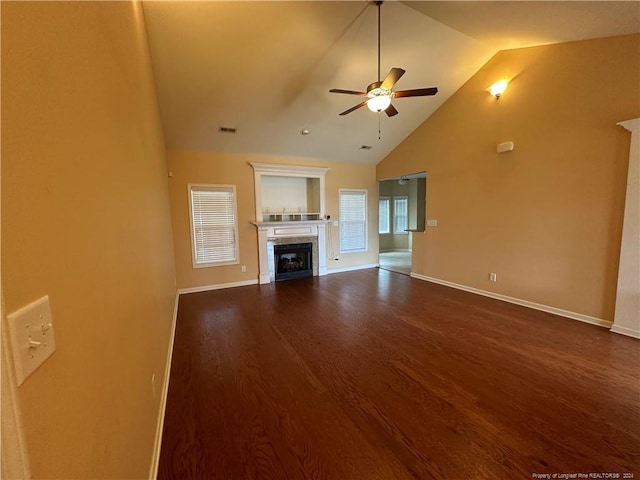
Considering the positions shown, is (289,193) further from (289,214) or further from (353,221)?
(353,221)

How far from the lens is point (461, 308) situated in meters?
3.81

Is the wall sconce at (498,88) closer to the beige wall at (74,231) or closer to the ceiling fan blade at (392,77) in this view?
the ceiling fan blade at (392,77)

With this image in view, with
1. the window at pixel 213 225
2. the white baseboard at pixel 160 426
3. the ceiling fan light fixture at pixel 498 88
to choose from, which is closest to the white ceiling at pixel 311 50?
the ceiling fan light fixture at pixel 498 88

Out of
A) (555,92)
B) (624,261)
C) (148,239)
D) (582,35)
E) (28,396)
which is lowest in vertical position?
(624,261)

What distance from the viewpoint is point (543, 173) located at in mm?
3570

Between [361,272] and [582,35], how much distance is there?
193 inches

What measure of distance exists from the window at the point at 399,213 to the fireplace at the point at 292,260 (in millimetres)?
5026

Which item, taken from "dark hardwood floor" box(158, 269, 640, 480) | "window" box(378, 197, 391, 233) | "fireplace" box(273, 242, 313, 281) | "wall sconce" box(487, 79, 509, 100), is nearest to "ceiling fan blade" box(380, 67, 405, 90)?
"wall sconce" box(487, 79, 509, 100)

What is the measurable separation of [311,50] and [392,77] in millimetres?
1277

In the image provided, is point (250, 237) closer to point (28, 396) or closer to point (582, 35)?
point (28, 396)

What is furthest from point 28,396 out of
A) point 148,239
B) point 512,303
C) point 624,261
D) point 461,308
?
point 512,303

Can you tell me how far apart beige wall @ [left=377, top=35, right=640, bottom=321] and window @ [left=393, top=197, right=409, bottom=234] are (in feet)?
15.8

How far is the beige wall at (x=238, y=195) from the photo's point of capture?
15.3 feet

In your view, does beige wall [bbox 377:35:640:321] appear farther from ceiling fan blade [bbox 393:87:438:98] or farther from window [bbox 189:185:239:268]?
window [bbox 189:185:239:268]
